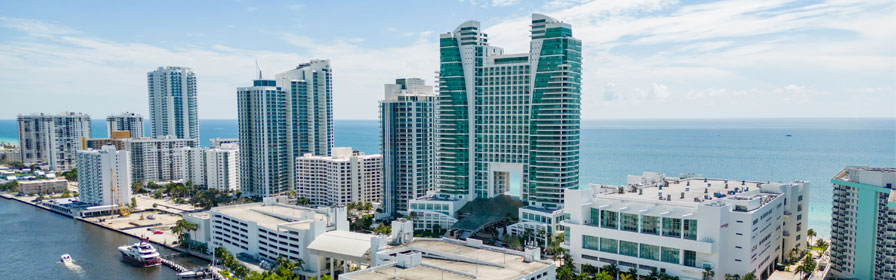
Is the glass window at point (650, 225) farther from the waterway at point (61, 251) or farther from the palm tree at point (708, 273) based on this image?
the waterway at point (61, 251)

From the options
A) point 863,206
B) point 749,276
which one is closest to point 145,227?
point 749,276

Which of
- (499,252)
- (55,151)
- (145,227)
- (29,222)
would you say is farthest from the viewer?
(55,151)

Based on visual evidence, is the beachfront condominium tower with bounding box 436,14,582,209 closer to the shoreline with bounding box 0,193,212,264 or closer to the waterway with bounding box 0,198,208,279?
the shoreline with bounding box 0,193,212,264

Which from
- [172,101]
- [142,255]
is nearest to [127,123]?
[172,101]

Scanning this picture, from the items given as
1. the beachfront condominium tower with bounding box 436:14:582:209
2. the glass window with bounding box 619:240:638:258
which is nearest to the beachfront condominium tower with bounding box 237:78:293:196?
the beachfront condominium tower with bounding box 436:14:582:209

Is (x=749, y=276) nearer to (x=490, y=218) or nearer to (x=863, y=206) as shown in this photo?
(x=863, y=206)

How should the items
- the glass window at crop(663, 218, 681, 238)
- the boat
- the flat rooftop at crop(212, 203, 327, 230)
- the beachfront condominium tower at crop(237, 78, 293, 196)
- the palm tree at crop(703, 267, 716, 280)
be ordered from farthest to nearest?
the beachfront condominium tower at crop(237, 78, 293, 196), the boat, the flat rooftop at crop(212, 203, 327, 230), the glass window at crop(663, 218, 681, 238), the palm tree at crop(703, 267, 716, 280)

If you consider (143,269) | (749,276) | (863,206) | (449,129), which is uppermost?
(449,129)
